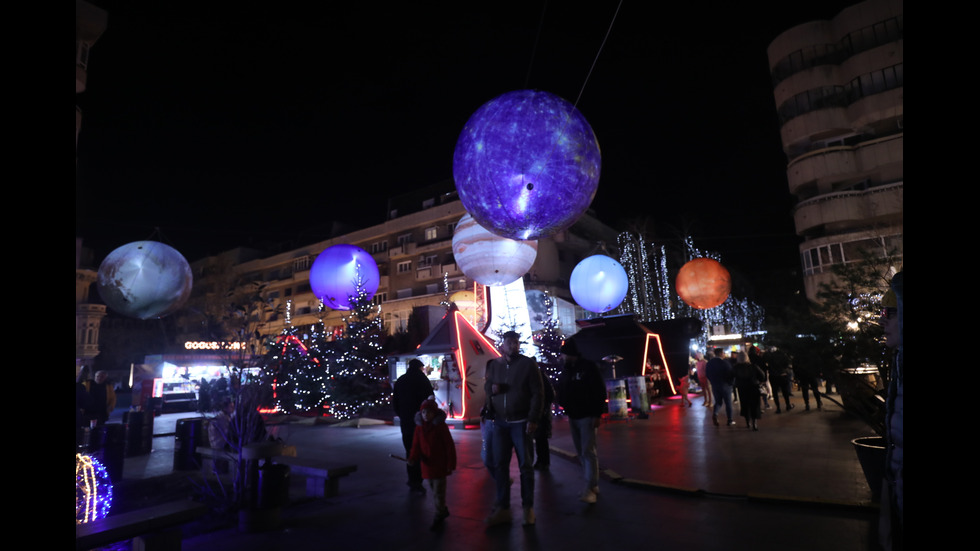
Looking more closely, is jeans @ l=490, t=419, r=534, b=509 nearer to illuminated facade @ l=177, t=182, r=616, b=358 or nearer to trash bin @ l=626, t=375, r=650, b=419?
trash bin @ l=626, t=375, r=650, b=419

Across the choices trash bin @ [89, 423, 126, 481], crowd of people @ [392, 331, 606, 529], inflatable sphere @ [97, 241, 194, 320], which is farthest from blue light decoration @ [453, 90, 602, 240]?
inflatable sphere @ [97, 241, 194, 320]

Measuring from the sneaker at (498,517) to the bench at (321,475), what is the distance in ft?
6.65

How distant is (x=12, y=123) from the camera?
1228mm

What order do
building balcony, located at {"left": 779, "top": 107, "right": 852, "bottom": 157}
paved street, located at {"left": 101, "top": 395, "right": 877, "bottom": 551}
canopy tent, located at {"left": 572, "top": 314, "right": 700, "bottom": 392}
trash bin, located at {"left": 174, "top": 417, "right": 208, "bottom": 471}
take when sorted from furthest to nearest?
1. building balcony, located at {"left": 779, "top": 107, "right": 852, "bottom": 157}
2. canopy tent, located at {"left": 572, "top": 314, "right": 700, "bottom": 392}
3. trash bin, located at {"left": 174, "top": 417, "right": 208, "bottom": 471}
4. paved street, located at {"left": 101, "top": 395, "right": 877, "bottom": 551}

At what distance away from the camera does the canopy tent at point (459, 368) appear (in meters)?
14.4

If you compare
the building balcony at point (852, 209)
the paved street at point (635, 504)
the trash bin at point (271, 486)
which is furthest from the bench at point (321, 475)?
the building balcony at point (852, 209)

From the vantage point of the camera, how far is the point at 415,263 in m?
39.8

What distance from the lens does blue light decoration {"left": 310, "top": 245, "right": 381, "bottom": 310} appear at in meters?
13.3

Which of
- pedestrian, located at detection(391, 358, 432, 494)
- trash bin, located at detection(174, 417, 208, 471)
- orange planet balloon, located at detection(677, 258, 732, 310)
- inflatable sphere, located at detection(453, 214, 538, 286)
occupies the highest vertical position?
inflatable sphere, located at detection(453, 214, 538, 286)

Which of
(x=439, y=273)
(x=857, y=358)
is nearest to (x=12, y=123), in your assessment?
(x=857, y=358)

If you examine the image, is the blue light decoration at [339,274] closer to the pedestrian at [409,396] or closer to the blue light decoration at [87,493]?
the pedestrian at [409,396]

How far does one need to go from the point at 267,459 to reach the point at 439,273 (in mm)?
32067

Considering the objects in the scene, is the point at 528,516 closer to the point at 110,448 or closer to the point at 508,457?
the point at 508,457

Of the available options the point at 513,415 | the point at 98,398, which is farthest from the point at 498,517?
the point at 98,398
